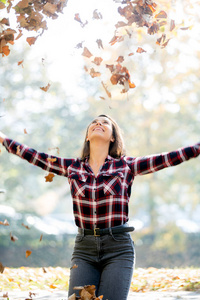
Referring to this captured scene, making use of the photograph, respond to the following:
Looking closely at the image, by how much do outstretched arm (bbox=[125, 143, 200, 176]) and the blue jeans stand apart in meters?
0.51

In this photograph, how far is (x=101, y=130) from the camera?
304cm

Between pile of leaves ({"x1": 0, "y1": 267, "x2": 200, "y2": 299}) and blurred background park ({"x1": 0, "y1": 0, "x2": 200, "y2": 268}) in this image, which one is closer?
pile of leaves ({"x1": 0, "y1": 267, "x2": 200, "y2": 299})

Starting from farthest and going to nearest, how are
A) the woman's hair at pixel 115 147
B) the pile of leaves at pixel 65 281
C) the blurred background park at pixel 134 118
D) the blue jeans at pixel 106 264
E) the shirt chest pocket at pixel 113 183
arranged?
the blurred background park at pixel 134 118
the pile of leaves at pixel 65 281
the woman's hair at pixel 115 147
the shirt chest pocket at pixel 113 183
the blue jeans at pixel 106 264

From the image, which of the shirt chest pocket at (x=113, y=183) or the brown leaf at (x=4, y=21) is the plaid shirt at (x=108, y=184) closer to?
the shirt chest pocket at (x=113, y=183)

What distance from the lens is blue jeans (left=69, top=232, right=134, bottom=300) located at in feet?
8.34

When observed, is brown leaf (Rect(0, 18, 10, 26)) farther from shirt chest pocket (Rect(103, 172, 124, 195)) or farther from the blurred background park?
the blurred background park

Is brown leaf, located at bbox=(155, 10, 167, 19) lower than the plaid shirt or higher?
higher

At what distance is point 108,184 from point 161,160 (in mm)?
432

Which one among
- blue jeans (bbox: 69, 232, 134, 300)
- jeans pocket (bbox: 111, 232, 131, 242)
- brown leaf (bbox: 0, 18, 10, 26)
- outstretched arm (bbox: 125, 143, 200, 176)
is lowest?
blue jeans (bbox: 69, 232, 134, 300)

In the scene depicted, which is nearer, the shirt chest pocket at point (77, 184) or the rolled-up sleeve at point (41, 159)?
the shirt chest pocket at point (77, 184)

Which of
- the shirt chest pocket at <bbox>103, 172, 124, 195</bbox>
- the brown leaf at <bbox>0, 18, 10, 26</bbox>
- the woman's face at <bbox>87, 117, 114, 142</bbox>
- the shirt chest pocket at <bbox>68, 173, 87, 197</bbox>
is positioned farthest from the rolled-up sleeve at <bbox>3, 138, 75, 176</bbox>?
the brown leaf at <bbox>0, 18, 10, 26</bbox>

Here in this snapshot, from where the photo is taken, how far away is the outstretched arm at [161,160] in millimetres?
2666

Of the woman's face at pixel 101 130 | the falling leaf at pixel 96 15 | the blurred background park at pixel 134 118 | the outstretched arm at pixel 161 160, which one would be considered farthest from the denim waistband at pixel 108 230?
the blurred background park at pixel 134 118

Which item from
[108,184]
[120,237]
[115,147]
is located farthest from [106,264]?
[115,147]
